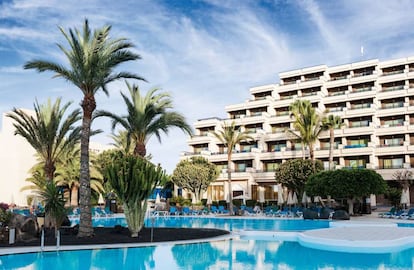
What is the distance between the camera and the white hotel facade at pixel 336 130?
50.4m

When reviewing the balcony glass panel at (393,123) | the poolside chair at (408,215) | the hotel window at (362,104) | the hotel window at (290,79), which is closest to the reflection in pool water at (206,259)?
the poolside chair at (408,215)

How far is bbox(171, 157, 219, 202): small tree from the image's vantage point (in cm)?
4819

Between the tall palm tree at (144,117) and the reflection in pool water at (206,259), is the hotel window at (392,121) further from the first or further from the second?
the reflection in pool water at (206,259)

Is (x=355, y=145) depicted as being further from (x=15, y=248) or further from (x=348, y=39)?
(x=15, y=248)

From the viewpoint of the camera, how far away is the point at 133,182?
18.0 metres

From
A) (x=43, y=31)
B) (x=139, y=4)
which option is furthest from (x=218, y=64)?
(x=43, y=31)

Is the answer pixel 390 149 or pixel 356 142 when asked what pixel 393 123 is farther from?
pixel 356 142

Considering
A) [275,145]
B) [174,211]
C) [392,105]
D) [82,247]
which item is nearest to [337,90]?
[392,105]

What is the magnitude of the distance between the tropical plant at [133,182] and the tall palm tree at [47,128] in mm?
6065

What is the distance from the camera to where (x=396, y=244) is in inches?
666

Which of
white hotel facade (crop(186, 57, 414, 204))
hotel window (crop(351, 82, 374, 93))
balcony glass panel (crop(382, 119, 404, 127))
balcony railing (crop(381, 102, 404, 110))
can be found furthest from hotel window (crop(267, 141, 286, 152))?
balcony railing (crop(381, 102, 404, 110))

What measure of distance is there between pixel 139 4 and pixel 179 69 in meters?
4.87

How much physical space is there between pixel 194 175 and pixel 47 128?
26.8m

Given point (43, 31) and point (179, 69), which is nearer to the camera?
point (43, 31)
